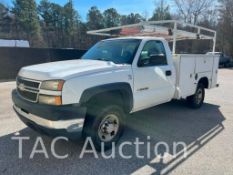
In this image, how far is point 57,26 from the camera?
4809 cm

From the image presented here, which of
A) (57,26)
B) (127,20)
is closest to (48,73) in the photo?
(57,26)

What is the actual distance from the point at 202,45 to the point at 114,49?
108ft

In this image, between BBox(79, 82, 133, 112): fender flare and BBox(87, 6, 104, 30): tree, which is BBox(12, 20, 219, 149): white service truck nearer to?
BBox(79, 82, 133, 112): fender flare

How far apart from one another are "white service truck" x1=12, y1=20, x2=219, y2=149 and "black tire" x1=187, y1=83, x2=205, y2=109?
1.17 m

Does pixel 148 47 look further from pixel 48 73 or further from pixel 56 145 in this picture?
pixel 56 145

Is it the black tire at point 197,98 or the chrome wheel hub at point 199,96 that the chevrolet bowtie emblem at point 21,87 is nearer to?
the black tire at point 197,98

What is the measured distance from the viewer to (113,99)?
12.8 feet

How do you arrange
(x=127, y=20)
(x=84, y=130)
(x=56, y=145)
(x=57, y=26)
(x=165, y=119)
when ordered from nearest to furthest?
(x=84, y=130) < (x=56, y=145) < (x=165, y=119) < (x=57, y=26) < (x=127, y=20)

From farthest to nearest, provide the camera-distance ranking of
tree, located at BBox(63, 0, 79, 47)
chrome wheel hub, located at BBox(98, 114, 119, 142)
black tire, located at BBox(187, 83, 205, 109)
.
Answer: tree, located at BBox(63, 0, 79, 47), black tire, located at BBox(187, 83, 205, 109), chrome wheel hub, located at BBox(98, 114, 119, 142)

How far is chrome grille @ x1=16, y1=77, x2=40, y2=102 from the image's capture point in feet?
11.1

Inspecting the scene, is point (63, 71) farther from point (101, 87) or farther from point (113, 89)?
point (113, 89)

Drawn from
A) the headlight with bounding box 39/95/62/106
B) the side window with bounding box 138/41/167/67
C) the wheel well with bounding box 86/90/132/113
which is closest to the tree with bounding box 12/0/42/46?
the side window with bounding box 138/41/167/67

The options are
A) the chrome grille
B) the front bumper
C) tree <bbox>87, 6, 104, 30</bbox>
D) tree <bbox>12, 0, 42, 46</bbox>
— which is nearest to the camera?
the front bumper

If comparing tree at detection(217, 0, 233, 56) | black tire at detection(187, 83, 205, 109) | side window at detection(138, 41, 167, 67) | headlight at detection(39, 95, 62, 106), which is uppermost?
tree at detection(217, 0, 233, 56)
